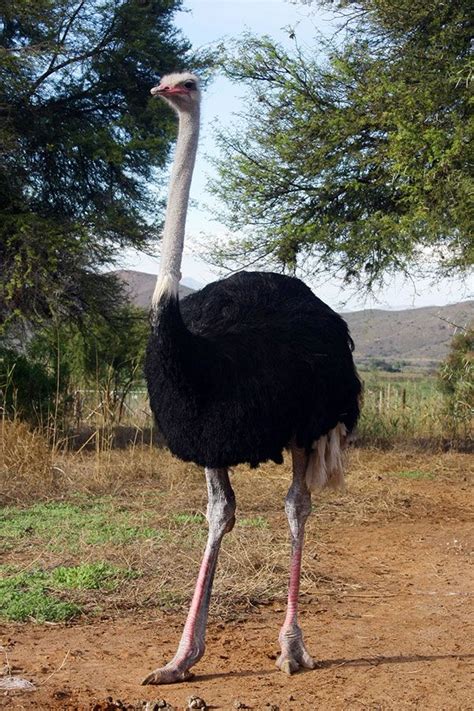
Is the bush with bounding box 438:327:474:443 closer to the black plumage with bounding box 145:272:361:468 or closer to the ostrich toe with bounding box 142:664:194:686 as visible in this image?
the black plumage with bounding box 145:272:361:468

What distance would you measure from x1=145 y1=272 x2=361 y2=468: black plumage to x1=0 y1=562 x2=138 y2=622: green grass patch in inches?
51.8

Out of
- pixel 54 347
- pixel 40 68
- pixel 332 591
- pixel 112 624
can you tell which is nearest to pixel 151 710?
pixel 112 624

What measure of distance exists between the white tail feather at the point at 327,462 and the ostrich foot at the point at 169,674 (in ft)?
3.11

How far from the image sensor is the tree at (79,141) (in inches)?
462

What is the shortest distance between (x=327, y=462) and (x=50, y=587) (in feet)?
5.35

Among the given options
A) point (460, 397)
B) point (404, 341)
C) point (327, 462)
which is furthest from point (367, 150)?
point (404, 341)

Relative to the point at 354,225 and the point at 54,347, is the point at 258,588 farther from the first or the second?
the point at 54,347

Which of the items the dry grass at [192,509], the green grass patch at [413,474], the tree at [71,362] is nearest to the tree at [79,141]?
the tree at [71,362]

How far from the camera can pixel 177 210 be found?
3766 millimetres

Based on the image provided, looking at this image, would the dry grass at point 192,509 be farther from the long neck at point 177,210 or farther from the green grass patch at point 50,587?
the long neck at point 177,210

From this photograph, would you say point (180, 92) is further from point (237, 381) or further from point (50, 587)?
point (50, 587)

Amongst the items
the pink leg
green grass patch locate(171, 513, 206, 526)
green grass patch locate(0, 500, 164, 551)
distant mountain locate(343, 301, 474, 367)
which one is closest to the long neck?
the pink leg

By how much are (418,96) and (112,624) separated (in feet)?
22.4

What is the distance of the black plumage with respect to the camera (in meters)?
3.67
